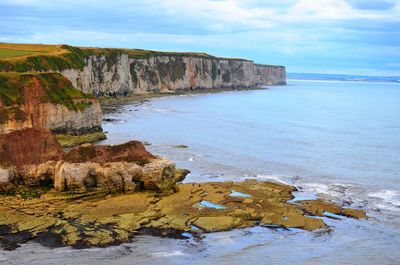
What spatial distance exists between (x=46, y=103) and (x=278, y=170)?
2748 cm

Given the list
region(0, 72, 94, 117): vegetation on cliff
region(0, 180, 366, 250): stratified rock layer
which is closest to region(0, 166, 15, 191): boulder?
region(0, 180, 366, 250): stratified rock layer

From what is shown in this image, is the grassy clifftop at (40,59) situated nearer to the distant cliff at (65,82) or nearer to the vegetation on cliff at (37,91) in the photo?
the distant cliff at (65,82)

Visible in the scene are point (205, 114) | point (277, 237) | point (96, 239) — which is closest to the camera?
point (96, 239)

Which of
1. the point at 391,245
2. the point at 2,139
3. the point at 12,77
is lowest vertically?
the point at 391,245

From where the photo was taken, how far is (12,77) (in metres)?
60.2

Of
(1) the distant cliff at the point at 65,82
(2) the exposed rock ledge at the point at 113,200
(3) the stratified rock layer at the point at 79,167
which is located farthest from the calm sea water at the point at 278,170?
(3) the stratified rock layer at the point at 79,167

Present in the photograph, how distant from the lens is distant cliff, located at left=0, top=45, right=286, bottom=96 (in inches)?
3401

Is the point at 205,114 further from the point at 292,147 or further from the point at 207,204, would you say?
the point at 207,204

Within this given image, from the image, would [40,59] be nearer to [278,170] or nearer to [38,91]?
[38,91]

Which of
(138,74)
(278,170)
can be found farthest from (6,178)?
(138,74)

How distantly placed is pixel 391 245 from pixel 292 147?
3538 cm

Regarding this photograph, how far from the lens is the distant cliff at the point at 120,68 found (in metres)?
86.4

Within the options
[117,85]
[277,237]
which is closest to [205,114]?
[117,85]

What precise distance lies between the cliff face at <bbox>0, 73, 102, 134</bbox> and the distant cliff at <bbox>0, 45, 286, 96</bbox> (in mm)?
12319
